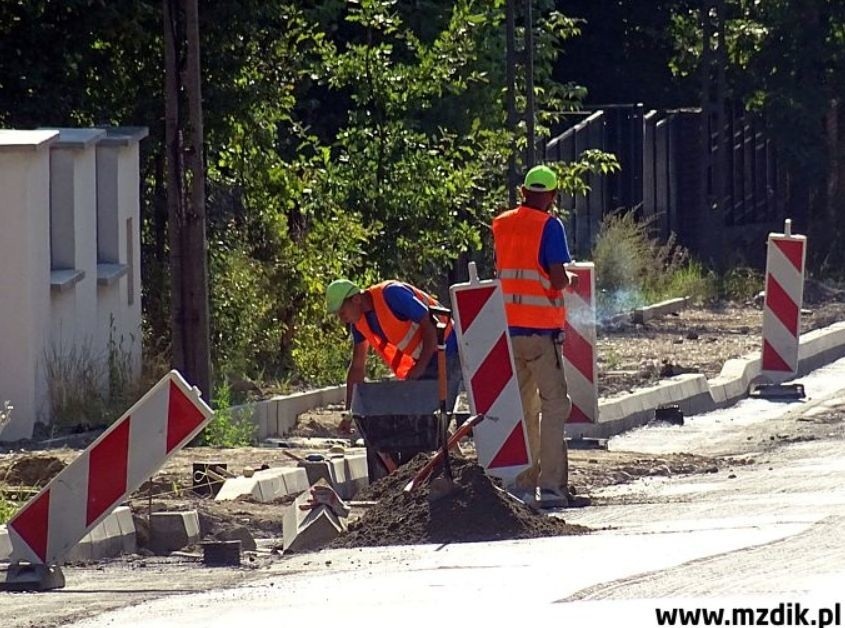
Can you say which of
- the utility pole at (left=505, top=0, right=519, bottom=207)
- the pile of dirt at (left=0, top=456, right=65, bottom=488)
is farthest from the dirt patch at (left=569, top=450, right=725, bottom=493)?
the utility pole at (left=505, top=0, right=519, bottom=207)

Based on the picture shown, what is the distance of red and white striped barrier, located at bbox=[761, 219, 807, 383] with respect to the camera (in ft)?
61.8

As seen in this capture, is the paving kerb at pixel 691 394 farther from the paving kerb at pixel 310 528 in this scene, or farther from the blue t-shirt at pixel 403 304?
the paving kerb at pixel 310 528

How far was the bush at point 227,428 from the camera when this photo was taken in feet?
48.8

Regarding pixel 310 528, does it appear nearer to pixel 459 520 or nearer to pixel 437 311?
pixel 459 520

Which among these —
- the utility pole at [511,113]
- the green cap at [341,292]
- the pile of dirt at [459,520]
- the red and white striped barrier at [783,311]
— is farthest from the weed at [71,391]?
the utility pole at [511,113]

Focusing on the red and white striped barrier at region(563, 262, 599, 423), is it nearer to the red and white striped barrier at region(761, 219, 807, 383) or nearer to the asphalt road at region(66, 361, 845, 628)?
the asphalt road at region(66, 361, 845, 628)

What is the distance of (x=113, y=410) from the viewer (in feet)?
51.1

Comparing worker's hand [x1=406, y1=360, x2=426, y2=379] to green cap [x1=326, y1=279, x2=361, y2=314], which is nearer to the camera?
green cap [x1=326, y1=279, x2=361, y2=314]

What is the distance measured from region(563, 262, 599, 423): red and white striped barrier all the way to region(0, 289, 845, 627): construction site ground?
0.40 meters

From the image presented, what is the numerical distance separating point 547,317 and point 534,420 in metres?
0.65

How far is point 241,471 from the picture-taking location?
42.7ft

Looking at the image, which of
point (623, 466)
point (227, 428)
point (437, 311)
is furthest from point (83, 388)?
point (623, 466)

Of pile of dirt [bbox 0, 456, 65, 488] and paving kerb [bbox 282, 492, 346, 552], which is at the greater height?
pile of dirt [bbox 0, 456, 65, 488]

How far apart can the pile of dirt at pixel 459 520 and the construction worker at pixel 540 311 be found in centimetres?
141
